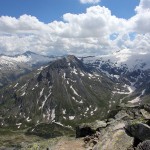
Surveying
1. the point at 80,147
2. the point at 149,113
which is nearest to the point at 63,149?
the point at 80,147

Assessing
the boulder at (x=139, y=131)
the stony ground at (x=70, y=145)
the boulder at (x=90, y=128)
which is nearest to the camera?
the boulder at (x=139, y=131)

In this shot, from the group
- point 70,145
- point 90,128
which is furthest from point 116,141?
point 90,128

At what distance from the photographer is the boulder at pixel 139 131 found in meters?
30.3

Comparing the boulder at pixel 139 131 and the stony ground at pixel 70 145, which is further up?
the boulder at pixel 139 131

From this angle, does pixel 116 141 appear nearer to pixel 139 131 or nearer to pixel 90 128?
pixel 139 131

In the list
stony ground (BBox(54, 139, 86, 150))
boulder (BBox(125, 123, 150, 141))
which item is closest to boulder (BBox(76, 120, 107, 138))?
stony ground (BBox(54, 139, 86, 150))

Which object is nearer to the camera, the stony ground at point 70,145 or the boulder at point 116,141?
the boulder at point 116,141

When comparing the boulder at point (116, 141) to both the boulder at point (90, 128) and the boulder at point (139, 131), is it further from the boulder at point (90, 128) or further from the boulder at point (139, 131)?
the boulder at point (90, 128)

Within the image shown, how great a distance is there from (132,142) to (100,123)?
1981cm

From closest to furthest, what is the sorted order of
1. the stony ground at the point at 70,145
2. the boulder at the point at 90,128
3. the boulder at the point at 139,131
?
the boulder at the point at 139,131
the stony ground at the point at 70,145
the boulder at the point at 90,128

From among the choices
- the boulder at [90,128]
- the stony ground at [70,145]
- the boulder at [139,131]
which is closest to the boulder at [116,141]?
the boulder at [139,131]

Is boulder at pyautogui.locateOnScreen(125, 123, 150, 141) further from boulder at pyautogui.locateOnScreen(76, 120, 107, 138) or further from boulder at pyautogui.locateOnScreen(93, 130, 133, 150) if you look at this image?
boulder at pyautogui.locateOnScreen(76, 120, 107, 138)

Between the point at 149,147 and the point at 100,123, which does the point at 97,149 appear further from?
the point at 100,123

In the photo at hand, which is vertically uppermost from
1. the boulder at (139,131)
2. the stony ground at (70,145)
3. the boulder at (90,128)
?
the boulder at (139,131)
